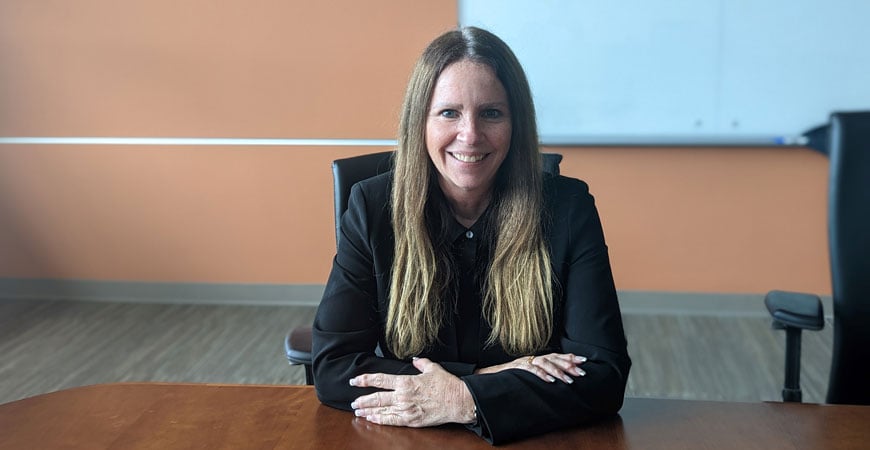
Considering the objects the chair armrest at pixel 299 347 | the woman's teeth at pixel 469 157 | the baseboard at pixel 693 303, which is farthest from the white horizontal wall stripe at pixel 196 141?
the woman's teeth at pixel 469 157

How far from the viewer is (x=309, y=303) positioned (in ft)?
13.4

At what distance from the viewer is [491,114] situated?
1606 mm

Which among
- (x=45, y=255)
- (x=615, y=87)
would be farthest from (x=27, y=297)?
(x=615, y=87)

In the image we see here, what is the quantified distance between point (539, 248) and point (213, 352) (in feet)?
7.48

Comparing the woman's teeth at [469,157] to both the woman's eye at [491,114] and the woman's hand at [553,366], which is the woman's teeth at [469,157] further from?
the woman's hand at [553,366]

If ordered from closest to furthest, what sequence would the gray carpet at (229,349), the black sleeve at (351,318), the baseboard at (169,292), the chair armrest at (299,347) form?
the black sleeve at (351,318), the chair armrest at (299,347), the gray carpet at (229,349), the baseboard at (169,292)

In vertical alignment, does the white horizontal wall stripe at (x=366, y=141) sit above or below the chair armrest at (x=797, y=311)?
above

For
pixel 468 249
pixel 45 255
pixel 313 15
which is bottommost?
pixel 45 255

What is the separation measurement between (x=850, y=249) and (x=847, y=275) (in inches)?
2.5

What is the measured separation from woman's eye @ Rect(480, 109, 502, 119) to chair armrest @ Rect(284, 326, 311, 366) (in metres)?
0.63

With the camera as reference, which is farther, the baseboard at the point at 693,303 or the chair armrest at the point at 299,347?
the baseboard at the point at 693,303

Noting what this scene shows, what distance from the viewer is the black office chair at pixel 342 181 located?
1734 mm

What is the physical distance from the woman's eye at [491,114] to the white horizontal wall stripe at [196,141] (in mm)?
2181

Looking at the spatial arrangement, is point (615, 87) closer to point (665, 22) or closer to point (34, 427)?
point (665, 22)
